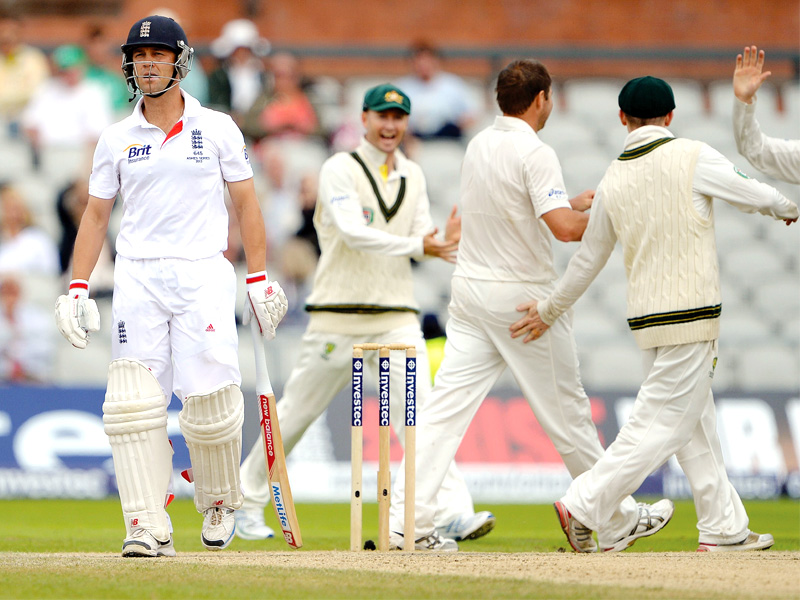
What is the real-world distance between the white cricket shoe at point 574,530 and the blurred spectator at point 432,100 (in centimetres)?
742

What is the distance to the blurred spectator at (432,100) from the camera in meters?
12.2

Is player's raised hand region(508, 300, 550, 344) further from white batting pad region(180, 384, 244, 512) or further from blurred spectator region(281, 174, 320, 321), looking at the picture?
blurred spectator region(281, 174, 320, 321)

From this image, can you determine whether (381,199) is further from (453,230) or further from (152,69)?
(152,69)

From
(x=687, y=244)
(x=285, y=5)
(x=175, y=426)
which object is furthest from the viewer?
(x=285, y=5)

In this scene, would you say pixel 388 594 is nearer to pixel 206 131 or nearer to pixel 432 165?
pixel 206 131

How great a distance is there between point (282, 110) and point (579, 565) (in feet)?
27.6

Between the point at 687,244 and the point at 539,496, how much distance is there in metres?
4.00

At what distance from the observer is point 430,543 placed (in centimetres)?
564

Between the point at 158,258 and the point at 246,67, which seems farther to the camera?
the point at 246,67

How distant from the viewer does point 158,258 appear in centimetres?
489

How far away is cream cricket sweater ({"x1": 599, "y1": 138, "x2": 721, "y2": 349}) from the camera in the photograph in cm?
520

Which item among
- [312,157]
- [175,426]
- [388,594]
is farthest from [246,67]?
[388,594]

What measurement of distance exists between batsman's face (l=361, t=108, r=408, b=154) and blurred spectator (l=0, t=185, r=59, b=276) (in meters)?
5.27

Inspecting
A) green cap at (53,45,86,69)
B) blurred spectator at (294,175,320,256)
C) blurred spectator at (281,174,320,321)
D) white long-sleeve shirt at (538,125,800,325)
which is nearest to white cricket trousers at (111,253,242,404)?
white long-sleeve shirt at (538,125,800,325)
